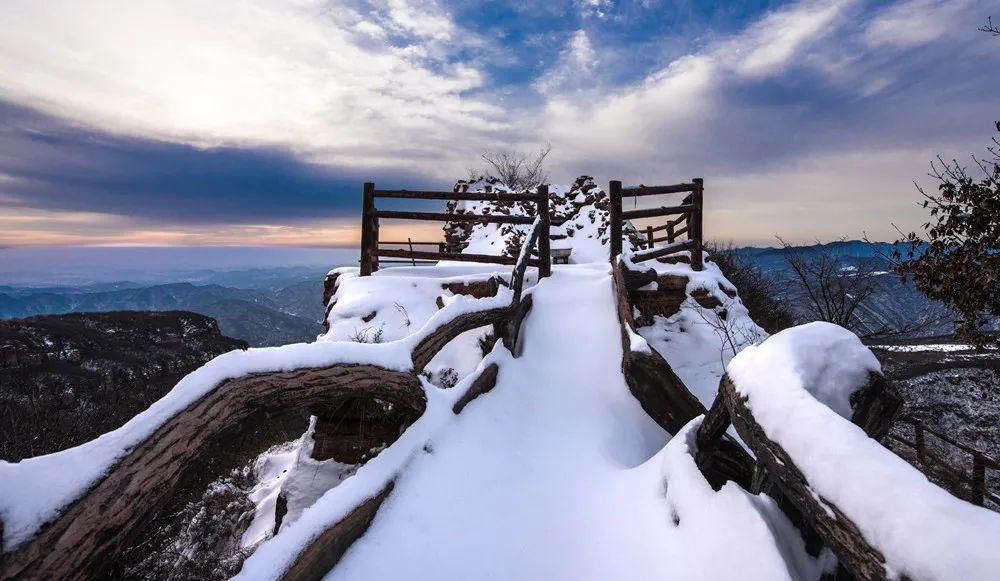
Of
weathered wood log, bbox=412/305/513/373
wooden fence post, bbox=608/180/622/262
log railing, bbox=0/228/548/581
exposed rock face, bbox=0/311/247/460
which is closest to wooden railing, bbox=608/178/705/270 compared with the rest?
wooden fence post, bbox=608/180/622/262

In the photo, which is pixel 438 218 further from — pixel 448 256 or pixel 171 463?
pixel 171 463

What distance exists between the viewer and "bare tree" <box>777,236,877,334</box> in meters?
10.3

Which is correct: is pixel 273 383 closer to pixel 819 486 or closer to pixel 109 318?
pixel 819 486

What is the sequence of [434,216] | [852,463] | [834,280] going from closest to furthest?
[852,463], [434,216], [834,280]

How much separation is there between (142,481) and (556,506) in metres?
2.19

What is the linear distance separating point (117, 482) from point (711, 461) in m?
3.24

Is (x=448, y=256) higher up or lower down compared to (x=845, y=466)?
higher up

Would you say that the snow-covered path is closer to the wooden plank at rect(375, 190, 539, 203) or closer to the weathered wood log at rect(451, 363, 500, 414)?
the weathered wood log at rect(451, 363, 500, 414)

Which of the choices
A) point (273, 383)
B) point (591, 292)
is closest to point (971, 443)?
point (591, 292)

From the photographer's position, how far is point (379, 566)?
212 centimetres

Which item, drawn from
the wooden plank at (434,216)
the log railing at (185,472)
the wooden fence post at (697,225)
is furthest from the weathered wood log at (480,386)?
the wooden fence post at (697,225)

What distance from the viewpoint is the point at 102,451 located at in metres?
1.56

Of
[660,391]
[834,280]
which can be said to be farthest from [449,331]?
[834,280]

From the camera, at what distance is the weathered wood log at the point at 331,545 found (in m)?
1.87
